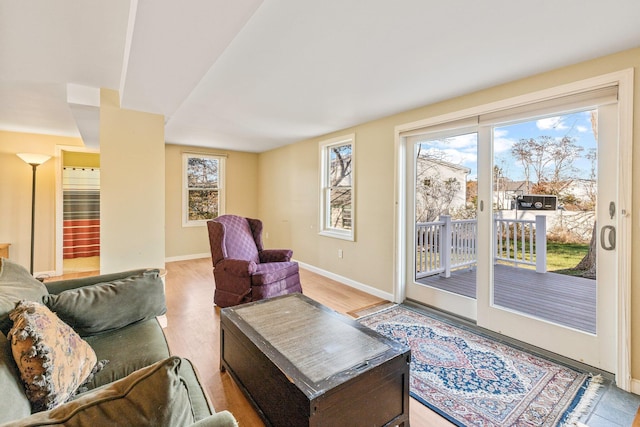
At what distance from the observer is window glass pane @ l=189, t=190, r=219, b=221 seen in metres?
5.71

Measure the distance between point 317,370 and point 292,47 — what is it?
1.89 metres

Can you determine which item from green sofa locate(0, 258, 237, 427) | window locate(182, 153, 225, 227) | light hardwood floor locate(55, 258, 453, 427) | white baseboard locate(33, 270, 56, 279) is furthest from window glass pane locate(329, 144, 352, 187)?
white baseboard locate(33, 270, 56, 279)

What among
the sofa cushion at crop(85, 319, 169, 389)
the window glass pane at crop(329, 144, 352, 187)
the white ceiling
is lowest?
the sofa cushion at crop(85, 319, 169, 389)

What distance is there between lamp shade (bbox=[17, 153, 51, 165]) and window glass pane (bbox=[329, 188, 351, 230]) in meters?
4.27

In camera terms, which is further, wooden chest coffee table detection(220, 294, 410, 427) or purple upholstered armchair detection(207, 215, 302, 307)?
purple upholstered armchair detection(207, 215, 302, 307)

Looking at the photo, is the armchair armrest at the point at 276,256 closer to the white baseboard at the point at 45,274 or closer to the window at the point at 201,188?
the window at the point at 201,188

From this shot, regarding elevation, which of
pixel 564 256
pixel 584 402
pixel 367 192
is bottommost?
pixel 584 402

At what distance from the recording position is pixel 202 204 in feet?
19.1

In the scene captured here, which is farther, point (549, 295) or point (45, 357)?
point (549, 295)

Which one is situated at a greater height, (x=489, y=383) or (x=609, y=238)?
(x=609, y=238)

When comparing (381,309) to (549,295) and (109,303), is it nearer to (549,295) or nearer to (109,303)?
(549,295)

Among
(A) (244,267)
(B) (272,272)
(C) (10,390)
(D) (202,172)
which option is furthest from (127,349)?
→ (D) (202,172)

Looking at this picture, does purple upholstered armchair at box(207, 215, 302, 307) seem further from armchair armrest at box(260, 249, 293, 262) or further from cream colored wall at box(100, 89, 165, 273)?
cream colored wall at box(100, 89, 165, 273)

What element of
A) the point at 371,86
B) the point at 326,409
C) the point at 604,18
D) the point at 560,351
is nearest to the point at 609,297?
the point at 560,351
